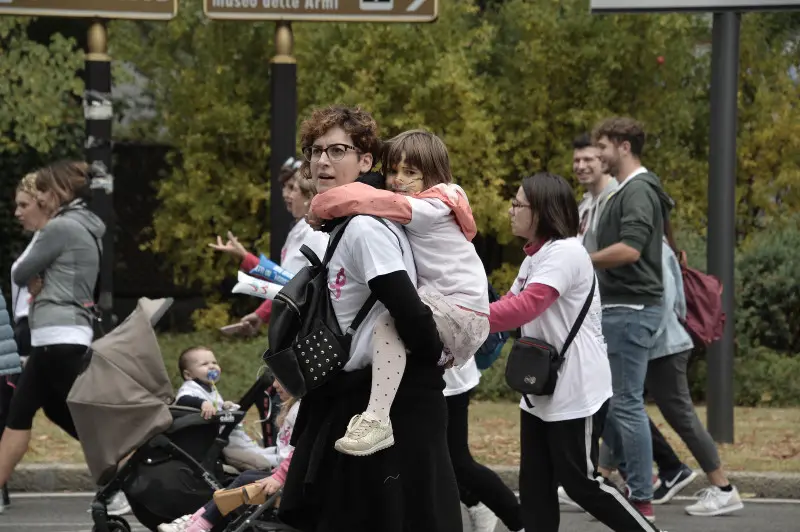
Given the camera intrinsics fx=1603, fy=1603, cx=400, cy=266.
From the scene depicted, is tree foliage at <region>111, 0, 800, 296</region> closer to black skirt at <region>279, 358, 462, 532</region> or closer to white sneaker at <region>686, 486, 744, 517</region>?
white sneaker at <region>686, 486, 744, 517</region>

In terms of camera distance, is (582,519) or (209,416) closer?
(209,416)

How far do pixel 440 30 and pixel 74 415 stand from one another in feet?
36.7

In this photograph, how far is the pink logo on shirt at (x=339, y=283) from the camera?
4.39m

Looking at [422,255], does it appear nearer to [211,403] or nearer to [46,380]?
[211,403]

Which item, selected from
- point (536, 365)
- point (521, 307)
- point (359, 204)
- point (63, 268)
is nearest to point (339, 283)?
point (359, 204)

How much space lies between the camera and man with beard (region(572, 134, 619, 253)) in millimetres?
8094

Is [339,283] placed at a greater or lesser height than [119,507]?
greater

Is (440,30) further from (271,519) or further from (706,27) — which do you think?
(271,519)

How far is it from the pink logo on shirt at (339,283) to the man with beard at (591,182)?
3841mm

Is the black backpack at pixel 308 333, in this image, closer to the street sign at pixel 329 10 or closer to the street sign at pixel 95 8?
the street sign at pixel 329 10

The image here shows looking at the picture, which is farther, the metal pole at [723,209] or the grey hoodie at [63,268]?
the metal pole at [723,209]

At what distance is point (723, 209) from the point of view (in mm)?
10281

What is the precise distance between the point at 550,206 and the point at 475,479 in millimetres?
1219

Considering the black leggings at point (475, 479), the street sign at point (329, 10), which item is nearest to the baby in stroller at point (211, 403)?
the black leggings at point (475, 479)
